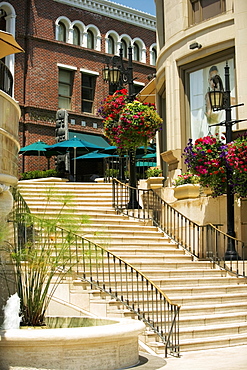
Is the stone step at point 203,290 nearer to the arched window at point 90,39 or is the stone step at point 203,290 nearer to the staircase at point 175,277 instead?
the staircase at point 175,277

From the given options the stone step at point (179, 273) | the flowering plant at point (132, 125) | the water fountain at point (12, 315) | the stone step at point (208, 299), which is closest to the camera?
the water fountain at point (12, 315)

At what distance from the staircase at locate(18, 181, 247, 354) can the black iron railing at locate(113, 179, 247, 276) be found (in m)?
0.26

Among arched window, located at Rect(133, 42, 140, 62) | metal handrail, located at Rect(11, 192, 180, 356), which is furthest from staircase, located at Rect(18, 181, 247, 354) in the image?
arched window, located at Rect(133, 42, 140, 62)

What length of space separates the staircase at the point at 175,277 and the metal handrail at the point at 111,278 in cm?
22

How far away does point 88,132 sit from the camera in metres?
33.2

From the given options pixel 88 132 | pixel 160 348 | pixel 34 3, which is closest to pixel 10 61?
pixel 34 3

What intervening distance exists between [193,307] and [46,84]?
20701 millimetres

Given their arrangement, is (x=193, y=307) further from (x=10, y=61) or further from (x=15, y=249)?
(x=10, y=61)

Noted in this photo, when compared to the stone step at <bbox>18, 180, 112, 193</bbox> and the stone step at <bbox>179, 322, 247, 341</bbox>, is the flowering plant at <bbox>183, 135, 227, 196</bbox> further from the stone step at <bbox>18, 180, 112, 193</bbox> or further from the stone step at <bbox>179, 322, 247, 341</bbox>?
the stone step at <bbox>18, 180, 112, 193</bbox>

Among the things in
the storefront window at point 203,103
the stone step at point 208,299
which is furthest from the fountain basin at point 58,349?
the storefront window at point 203,103

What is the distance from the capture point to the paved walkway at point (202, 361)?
10250 mm

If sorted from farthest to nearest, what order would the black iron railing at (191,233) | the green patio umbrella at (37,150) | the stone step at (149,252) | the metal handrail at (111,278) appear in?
1. the green patio umbrella at (37,150)
2. the black iron railing at (191,233)
3. the stone step at (149,252)
4. the metal handrail at (111,278)

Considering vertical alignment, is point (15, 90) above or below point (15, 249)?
above

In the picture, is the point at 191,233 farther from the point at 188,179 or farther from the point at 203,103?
the point at 203,103
